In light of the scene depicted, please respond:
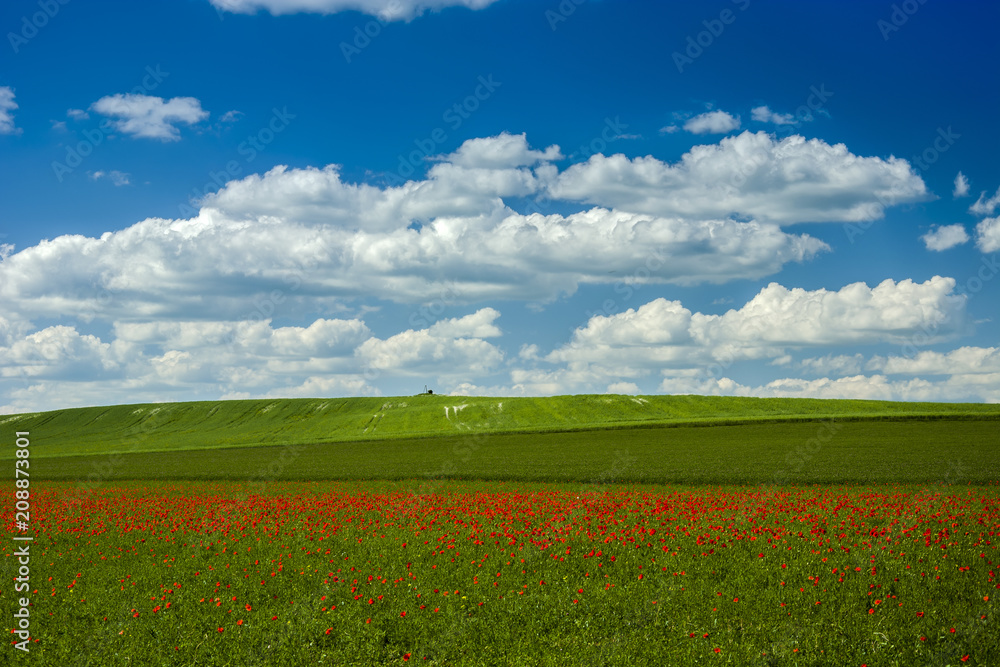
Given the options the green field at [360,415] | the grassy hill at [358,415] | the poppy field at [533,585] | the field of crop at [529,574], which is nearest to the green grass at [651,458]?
the field of crop at [529,574]

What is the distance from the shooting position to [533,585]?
1372 cm

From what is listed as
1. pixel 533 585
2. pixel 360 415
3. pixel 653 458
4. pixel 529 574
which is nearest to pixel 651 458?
pixel 653 458

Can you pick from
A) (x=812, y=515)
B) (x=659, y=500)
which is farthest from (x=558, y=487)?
(x=812, y=515)

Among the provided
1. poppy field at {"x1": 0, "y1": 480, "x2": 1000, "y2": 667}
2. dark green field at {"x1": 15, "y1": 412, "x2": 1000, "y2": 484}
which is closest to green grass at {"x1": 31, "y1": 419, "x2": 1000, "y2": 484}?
dark green field at {"x1": 15, "y1": 412, "x2": 1000, "y2": 484}

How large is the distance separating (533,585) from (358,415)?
11367 centimetres

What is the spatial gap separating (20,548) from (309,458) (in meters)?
35.1

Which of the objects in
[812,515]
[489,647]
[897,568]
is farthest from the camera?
[812,515]

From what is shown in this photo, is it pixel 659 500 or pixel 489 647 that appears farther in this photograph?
pixel 659 500

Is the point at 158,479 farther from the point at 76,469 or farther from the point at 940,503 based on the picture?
the point at 940,503

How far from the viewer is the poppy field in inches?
428

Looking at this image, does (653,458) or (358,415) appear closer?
(653,458)

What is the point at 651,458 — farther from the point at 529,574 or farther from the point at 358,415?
the point at 358,415

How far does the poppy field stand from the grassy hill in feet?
244

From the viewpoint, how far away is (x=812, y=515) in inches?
723
